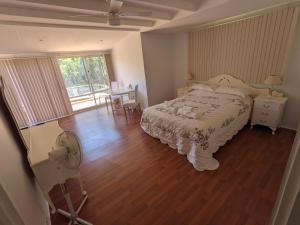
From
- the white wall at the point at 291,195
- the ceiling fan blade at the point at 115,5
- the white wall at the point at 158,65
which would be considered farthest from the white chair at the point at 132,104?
the white wall at the point at 291,195

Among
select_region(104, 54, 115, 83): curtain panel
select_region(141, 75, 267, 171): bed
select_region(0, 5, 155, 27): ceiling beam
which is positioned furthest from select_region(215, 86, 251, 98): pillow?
select_region(104, 54, 115, 83): curtain panel

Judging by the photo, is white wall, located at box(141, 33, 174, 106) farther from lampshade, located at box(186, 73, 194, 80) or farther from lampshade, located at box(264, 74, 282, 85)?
lampshade, located at box(264, 74, 282, 85)

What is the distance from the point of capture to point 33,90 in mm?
4672

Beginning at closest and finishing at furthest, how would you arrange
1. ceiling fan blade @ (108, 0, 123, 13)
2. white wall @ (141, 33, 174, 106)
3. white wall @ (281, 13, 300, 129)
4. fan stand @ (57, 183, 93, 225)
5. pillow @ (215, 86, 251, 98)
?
1. fan stand @ (57, 183, 93, 225)
2. ceiling fan blade @ (108, 0, 123, 13)
3. white wall @ (281, 13, 300, 129)
4. pillow @ (215, 86, 251, 98)
5. white wall @ (141, 33, 174, 106)

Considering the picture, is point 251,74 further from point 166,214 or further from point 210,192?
point 166,214

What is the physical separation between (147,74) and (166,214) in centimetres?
376

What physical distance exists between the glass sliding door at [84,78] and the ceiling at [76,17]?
1030mm

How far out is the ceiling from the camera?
7.52 ft

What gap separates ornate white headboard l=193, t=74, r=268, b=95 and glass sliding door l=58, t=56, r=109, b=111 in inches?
171

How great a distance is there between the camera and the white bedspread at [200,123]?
2.35 meters

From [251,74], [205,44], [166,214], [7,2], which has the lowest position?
[166,214]

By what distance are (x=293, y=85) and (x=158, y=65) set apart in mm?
3352

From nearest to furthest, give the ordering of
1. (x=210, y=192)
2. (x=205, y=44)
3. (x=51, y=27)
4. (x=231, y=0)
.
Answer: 1. (x=210, y=192)
2. (x=231, y=0)
3. (x=51, y=27)
4. (x=205, y=44)

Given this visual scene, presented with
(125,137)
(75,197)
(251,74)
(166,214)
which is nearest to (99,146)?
(125,137)
